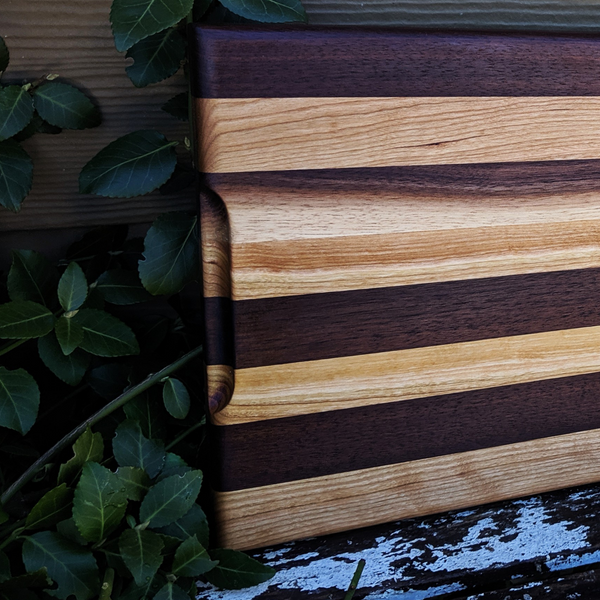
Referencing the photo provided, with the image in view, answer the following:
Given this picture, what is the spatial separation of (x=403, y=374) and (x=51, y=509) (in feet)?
1.07

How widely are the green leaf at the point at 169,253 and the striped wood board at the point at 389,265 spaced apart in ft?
0.28

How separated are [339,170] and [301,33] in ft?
0.35

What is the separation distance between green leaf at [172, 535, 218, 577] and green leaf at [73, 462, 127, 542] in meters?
0.06

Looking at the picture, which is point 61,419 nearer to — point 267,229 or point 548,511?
point 267,229

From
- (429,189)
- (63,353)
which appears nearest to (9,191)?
(63,353)

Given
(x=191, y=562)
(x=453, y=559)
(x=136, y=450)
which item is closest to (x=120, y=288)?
(x=136, y=450)

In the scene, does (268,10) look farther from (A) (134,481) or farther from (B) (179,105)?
(A) (134,481)

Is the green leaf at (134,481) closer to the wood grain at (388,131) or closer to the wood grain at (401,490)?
the wood grain at (401,490)

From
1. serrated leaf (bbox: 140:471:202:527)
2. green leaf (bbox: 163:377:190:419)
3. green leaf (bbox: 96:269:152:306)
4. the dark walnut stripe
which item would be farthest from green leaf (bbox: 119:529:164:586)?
the dark walnut stripe

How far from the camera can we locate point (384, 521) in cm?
59

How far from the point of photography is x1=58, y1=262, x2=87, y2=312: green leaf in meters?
0.55

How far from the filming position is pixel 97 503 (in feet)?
1.50

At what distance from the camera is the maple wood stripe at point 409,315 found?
505 millimetres

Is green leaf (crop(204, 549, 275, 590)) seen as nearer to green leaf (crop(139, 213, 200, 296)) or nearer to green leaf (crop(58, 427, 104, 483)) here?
green leaf (crop(58, 427, 104, 483))
